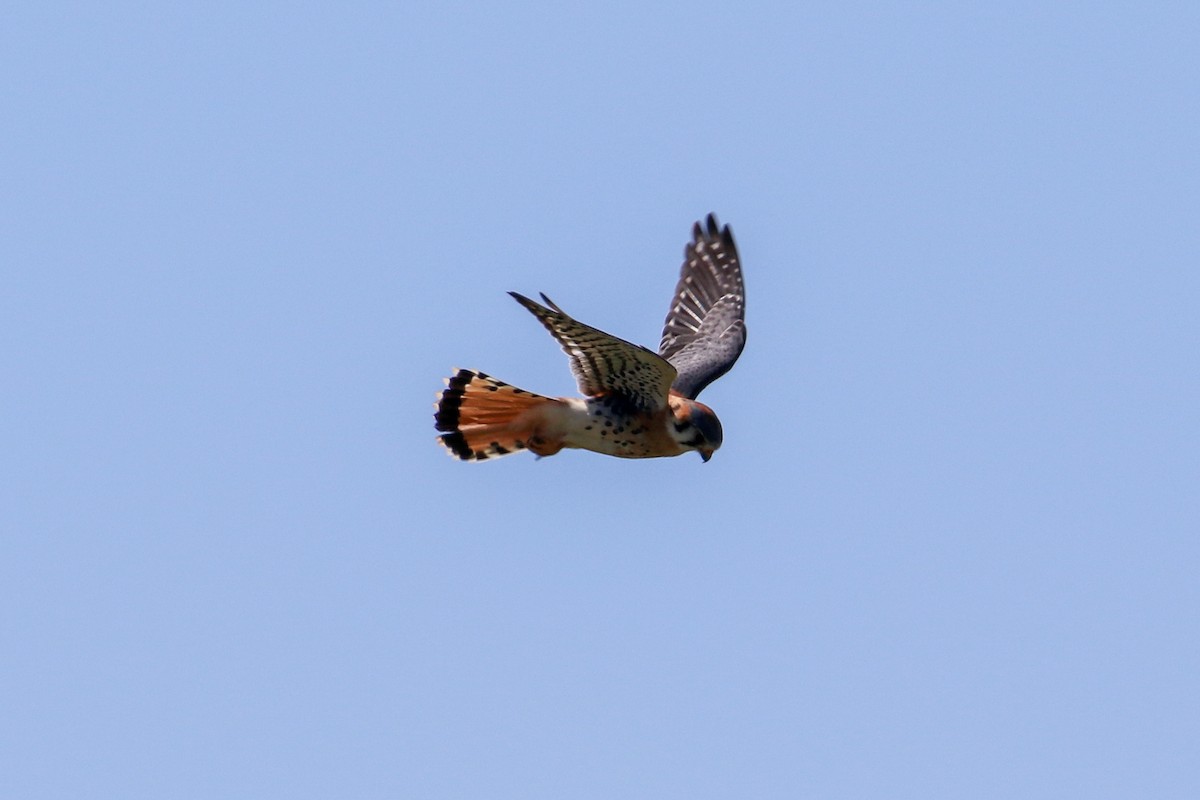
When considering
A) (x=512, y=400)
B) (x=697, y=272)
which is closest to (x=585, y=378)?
(x=512, y=400)

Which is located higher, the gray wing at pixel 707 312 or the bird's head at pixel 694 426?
the gray wing at pixel 707 312

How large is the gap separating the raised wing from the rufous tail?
35cm

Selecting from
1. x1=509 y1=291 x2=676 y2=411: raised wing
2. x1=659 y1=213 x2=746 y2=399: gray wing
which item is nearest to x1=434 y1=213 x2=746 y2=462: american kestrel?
x1=509 y1=291 x2=676 y2=411: raised wing

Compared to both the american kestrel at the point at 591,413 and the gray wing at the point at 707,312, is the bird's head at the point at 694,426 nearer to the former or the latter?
the american kestrel at the point at 591,413

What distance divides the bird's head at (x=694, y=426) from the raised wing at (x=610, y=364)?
0.18 meters

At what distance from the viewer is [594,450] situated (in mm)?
10484

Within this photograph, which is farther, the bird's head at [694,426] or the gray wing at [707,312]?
the gray wing at [707,312]

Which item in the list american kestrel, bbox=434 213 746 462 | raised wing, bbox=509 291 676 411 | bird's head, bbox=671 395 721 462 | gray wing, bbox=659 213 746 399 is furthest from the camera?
gray wing, bbox=659 213 746 399

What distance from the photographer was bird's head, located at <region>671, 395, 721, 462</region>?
10.3 meters

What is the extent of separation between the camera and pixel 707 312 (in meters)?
12.9

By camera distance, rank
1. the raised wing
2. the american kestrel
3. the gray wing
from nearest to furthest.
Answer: the raised wing → the american kestrel → the gray wing

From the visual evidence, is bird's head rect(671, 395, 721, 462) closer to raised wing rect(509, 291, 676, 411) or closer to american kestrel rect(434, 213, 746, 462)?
american kestrel rect(434, 213, 746, 462)

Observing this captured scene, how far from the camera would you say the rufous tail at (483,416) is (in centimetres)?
1039

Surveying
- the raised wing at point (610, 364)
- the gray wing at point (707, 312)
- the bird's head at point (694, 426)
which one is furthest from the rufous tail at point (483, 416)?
the gray wing at point (707, 312)
